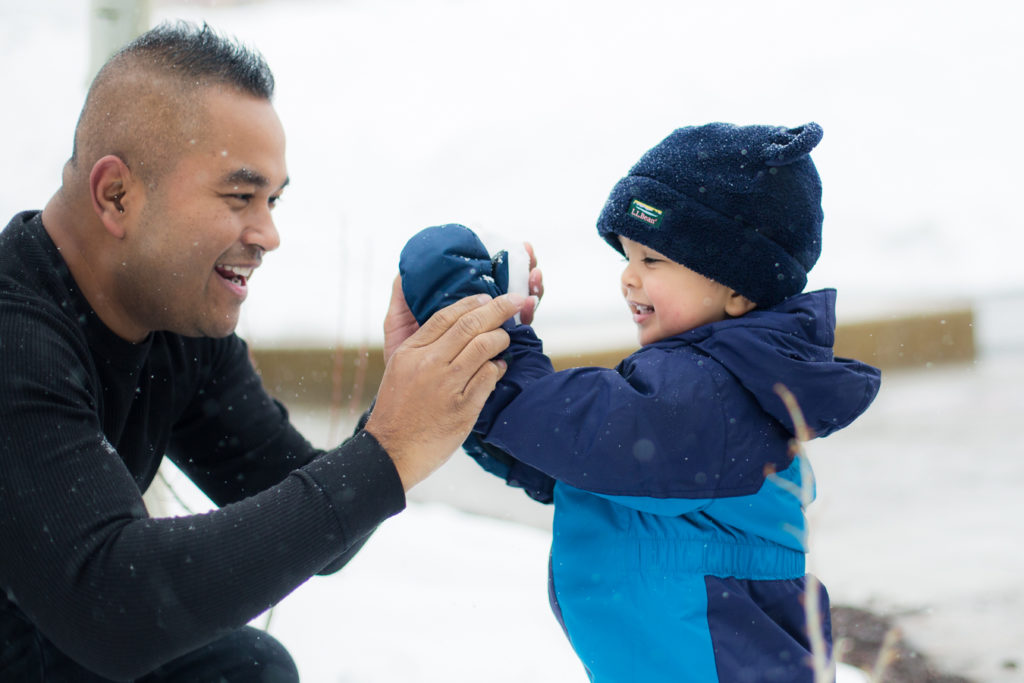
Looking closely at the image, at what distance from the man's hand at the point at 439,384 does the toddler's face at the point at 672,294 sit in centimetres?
30

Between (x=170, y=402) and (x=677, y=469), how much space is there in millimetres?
1239

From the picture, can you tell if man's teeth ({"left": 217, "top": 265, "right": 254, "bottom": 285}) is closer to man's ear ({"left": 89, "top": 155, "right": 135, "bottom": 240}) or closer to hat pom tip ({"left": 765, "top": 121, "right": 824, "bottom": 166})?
man's ear ({"left": 89, "top": 155, "right": 135, "bottom": 240})

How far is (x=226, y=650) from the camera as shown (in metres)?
1.74

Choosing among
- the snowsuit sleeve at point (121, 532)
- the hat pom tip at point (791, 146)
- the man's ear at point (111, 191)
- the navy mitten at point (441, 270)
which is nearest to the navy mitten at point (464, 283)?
the navy mitten at point (441, 270)

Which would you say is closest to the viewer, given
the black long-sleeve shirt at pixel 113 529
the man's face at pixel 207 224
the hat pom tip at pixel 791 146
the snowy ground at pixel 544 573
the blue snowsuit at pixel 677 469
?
the black long-sleeve shirt at pixel 113 529

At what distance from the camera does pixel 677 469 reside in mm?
1277

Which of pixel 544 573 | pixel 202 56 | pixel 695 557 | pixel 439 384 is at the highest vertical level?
pixel 202 56

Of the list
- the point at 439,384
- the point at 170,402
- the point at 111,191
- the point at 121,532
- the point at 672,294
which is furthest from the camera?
the point at 170,402

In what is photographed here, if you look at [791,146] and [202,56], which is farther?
[202,56]

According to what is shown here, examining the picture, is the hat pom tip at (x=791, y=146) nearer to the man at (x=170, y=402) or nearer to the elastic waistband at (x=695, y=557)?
the man at (x=170, y=402)

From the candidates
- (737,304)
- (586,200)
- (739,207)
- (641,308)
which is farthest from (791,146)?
(586,200)

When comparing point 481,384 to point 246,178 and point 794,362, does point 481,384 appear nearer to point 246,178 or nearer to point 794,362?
point 794,362

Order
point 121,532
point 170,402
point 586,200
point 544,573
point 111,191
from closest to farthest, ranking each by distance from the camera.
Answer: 1. point 121,532
2. point 111,191
3. point 170,402
4. point 544,573
5. point 586,200

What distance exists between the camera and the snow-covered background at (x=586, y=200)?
294 centimetres
